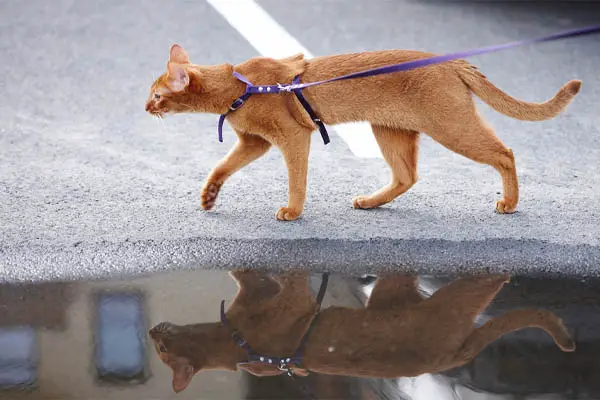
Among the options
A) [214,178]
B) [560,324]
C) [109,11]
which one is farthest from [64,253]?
[109,11]

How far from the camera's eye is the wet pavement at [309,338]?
2414 millimetres

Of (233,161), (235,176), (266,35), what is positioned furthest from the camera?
(266,35)

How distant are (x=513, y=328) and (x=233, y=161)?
4.25ft

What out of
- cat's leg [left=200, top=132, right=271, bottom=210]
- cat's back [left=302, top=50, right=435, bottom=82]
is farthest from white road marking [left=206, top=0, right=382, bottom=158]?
cat's back [left=302, top=50, right=435, bottom=82]

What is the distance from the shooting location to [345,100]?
10.9 feet

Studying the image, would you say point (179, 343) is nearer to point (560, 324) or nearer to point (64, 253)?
point (64, 253)

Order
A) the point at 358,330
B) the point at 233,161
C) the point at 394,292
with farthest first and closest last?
the point at 233,161 → the point at 394,292 → the point at 358,330

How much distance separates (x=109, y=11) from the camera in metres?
6.35

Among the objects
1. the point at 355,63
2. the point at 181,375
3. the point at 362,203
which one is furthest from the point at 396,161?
the point at 181,375

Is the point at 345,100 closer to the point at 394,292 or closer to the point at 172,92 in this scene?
the point at 172,92

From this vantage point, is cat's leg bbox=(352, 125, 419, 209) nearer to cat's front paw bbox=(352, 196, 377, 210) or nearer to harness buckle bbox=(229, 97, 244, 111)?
cat's front paw bbox=(352, 196, 377, 210)

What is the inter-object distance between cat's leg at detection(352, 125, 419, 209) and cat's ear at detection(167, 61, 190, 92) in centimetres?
74

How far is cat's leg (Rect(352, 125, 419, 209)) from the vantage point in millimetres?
3525

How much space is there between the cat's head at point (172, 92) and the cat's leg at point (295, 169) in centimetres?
38
